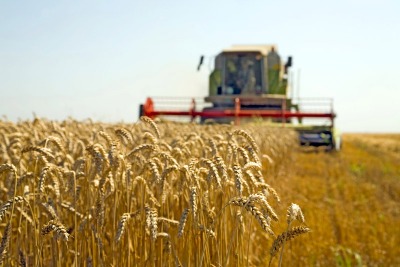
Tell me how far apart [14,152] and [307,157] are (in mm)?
12114

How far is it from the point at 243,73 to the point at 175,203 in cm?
1603

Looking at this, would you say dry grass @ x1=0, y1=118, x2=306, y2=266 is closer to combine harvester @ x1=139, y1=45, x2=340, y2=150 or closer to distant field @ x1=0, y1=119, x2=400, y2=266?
distant field @ x1=0, y1=119, x2=400, y2=266

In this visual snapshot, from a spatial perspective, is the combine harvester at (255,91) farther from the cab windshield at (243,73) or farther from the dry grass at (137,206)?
the dry grass at (137,206)

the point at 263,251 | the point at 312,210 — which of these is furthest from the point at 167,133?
the point at 263,251

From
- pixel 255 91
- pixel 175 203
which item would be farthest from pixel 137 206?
pixel 255 91

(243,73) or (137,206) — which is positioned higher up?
(243,73)

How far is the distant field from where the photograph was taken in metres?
2.34

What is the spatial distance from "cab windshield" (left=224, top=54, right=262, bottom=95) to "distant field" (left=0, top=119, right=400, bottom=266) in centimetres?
642

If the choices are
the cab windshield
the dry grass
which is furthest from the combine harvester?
the dry grass

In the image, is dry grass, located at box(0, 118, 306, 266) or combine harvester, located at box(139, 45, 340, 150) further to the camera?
combine harvester, located at box(139, 45, 340, 150)

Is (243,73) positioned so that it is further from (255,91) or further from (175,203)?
(175,203)

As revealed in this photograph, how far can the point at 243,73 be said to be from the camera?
62.3 ft

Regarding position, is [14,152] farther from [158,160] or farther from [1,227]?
[158,160]

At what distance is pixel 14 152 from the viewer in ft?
13.1
